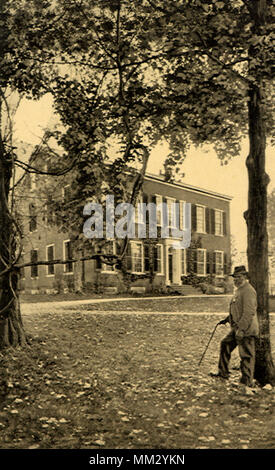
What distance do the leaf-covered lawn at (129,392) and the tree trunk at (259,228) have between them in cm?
23

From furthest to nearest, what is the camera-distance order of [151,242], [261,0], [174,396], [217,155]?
[151,242] < [217,155] < [261,0] < [174,396]

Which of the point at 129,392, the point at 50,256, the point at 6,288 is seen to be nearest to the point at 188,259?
the point at 50,256

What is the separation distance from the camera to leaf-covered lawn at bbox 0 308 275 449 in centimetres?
439

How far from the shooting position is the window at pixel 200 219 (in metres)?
6.10

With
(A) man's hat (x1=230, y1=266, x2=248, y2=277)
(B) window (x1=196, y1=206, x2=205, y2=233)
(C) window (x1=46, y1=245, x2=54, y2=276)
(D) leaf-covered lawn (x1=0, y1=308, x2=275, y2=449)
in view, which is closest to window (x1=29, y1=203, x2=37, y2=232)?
(C) window (x1=46, y1=245, x2=54, y2=276)

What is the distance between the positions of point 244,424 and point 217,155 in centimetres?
296

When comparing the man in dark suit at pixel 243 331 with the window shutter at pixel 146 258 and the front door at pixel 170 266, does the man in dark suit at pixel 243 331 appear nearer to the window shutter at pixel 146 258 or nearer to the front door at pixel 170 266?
the front door at pixel 170 266

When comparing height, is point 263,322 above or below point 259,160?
below

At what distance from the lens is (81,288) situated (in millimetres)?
6250

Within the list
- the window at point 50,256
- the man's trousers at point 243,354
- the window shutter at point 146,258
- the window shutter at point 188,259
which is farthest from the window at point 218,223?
the window at point 50,256

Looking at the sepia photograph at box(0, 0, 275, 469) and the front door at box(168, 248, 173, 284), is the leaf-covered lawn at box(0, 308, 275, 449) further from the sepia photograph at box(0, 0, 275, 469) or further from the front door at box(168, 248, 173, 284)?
the front door at box(168, 248, 173, 284)

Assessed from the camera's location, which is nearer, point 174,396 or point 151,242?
point 174,396
